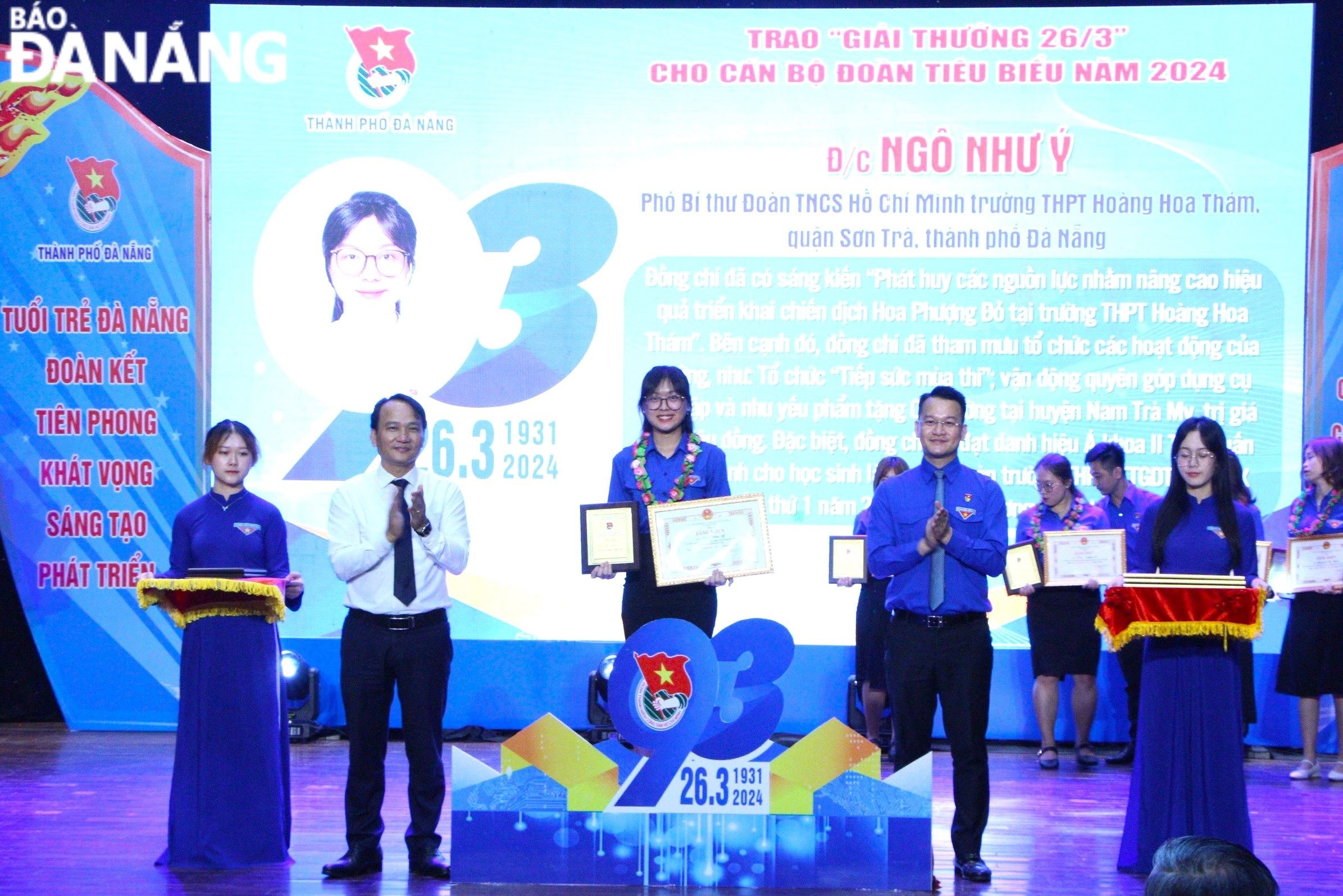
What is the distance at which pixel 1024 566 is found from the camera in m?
5.94

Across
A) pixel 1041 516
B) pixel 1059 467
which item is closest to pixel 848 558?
pixel 1041 516

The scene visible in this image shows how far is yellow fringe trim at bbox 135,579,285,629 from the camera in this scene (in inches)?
156

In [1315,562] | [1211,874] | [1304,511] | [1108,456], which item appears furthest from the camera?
[1108,456]

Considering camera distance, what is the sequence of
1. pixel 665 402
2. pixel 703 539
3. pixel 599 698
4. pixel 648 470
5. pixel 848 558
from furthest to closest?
pixel 599 698
pixel 848 558
pixel 648 470
pixel 665 402
pixel 703 539

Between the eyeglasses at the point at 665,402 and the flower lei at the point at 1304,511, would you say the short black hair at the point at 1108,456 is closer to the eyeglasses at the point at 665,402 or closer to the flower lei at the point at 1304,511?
the flower lei at the point at 1304,511

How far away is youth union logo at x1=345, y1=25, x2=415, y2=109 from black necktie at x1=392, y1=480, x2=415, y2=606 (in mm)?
3342

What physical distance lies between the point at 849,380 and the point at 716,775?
3104 millimetres

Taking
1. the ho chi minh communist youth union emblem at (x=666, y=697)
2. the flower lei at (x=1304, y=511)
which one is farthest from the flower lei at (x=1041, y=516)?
the ho chi minh communist youth union emblem at (x=666, y=697)

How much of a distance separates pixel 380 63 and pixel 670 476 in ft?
10.9

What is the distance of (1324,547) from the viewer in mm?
5566

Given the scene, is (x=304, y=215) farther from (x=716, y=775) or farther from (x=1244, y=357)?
(x=1244, y=357)

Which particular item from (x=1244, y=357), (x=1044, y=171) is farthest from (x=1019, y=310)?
(x=1244, y=357)

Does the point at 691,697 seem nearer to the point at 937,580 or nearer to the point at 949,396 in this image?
the point at 937,580

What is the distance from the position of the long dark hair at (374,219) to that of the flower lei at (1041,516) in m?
3.24
